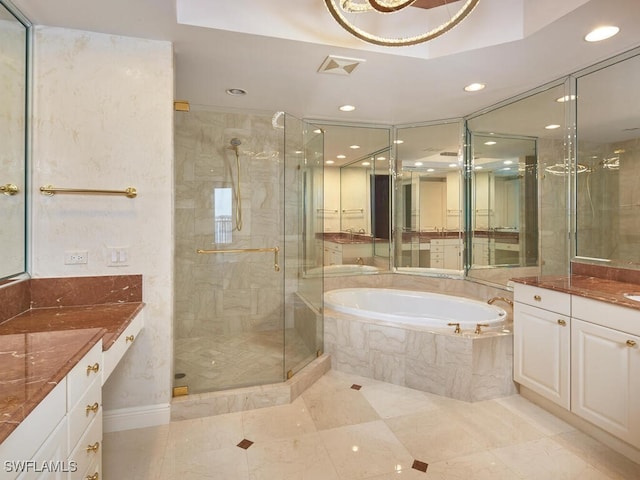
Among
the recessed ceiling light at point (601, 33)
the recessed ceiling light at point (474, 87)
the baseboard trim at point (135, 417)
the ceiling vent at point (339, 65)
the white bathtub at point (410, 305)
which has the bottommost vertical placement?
the baseboard trim at point (135, 417)

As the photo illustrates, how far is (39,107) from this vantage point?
1984mm

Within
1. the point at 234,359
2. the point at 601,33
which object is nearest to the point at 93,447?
the point at 234,359

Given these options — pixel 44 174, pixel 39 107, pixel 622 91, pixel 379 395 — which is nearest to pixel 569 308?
pixel 379 395

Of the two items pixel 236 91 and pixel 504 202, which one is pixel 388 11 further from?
pixel 504 202

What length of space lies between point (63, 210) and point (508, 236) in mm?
3872

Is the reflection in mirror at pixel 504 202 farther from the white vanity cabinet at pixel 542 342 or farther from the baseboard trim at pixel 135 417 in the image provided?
the baseboard trim at pixel 135 417

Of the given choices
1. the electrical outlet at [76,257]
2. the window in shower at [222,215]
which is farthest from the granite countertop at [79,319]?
the window in shower at [222,215]

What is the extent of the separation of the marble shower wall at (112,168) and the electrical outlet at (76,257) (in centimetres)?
2

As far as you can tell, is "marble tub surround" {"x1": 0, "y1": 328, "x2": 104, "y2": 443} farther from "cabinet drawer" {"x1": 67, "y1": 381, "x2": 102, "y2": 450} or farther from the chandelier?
the chandelier

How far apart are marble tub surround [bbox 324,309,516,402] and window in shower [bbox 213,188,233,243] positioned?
1.48 meters

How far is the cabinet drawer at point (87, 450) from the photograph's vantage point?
3.87 ft

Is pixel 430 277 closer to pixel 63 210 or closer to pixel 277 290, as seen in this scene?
pixel 277 290

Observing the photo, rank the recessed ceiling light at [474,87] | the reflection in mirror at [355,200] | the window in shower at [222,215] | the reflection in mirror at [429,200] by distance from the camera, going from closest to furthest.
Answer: the recessed ceiling light at [474,87] → the window in shower at [222,215] → the reflection in mirror at [429,200] → the reflection in mirror at [355,200]

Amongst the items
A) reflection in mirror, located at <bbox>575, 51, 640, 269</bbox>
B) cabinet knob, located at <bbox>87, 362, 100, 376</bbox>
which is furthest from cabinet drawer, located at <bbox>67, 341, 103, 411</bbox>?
reflection in mirror, located at <bbox>575, 51, 640, 269</bbox>
